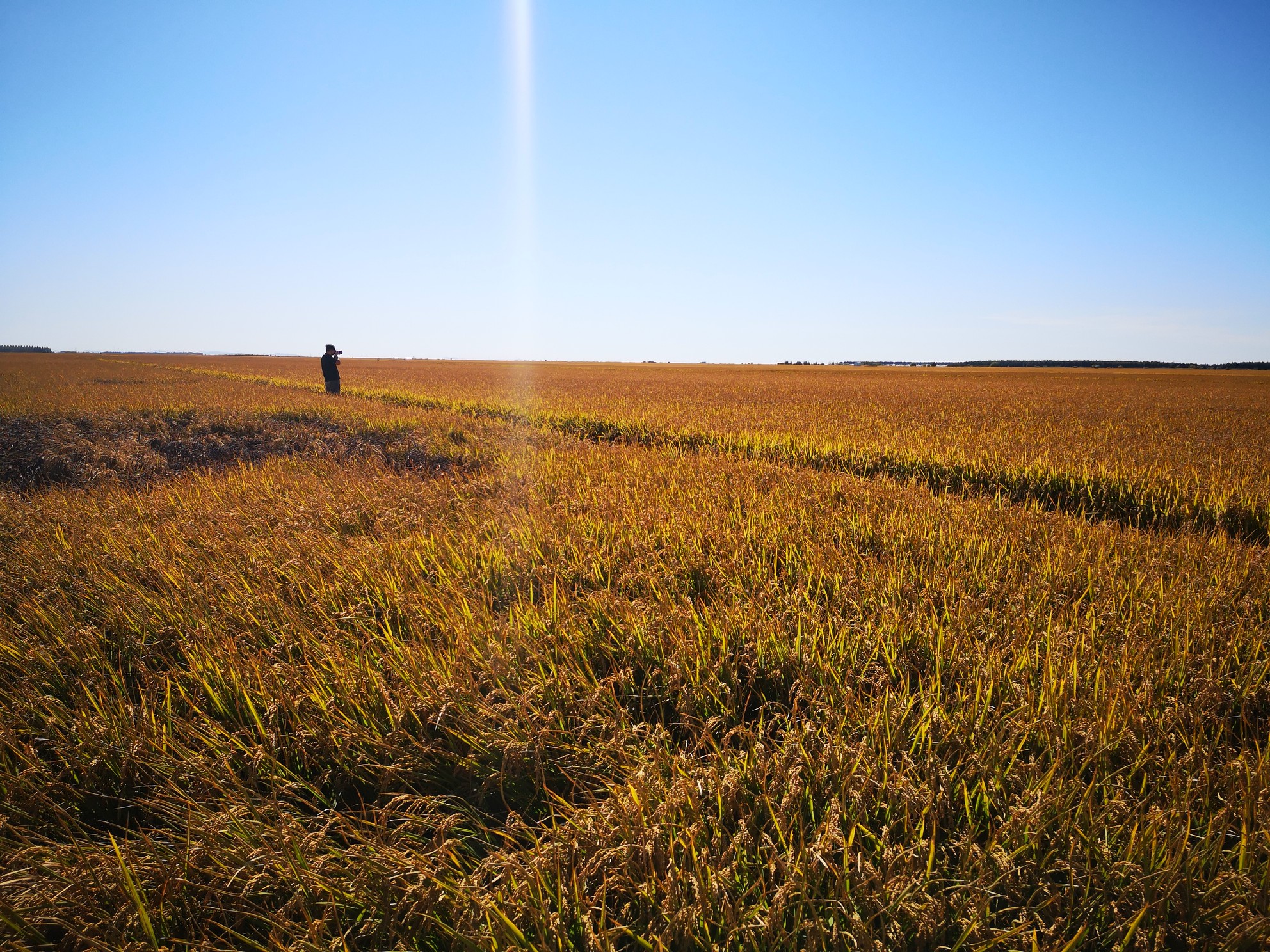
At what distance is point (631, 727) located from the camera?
6.27 feet

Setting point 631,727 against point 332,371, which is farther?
point 332,371

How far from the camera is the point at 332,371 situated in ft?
61.0

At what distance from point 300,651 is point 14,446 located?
11.1 metres

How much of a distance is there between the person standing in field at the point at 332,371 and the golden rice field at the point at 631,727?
46.5 feet

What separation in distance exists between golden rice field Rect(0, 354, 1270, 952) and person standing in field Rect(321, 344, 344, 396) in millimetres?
14165

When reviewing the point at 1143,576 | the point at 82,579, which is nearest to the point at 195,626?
the point at 82,579

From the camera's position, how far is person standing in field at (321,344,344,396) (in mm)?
17594

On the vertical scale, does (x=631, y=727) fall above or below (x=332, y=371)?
below

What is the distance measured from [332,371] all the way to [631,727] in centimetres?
2012

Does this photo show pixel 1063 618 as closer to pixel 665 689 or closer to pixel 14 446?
pixel 665 689

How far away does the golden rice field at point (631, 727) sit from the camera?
1.27 m

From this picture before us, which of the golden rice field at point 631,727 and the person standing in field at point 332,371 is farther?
the person standing in field at point 332,371

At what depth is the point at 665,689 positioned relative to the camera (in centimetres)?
220

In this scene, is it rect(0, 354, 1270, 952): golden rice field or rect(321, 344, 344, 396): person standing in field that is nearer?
rect(0, 354, 1270, 952): golden rice field
